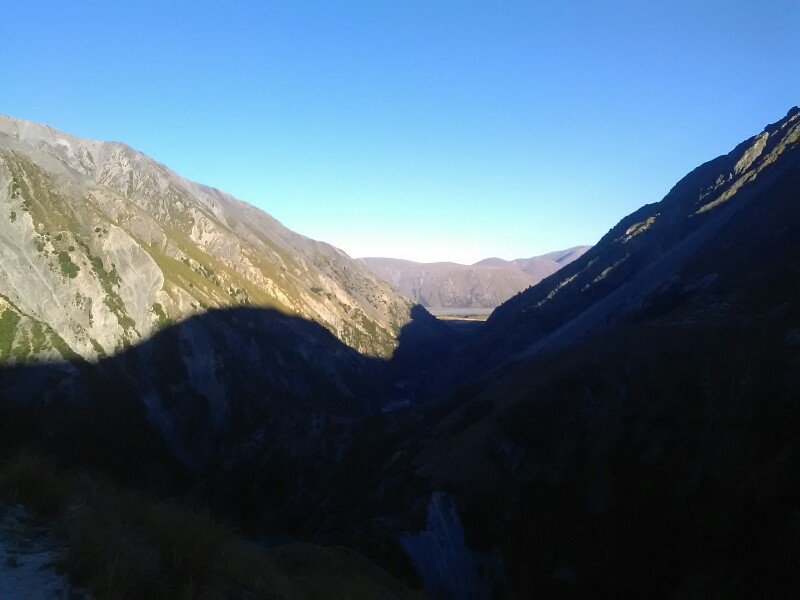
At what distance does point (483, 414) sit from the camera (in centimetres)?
5453

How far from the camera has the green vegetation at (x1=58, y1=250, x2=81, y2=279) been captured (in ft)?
212

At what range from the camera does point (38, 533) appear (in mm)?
9711

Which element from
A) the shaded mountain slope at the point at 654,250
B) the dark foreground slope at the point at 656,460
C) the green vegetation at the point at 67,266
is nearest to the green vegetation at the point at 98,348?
the green vegetation at the point at 67,266

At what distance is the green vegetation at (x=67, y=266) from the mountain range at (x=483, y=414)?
0.24m

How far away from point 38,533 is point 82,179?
102 m

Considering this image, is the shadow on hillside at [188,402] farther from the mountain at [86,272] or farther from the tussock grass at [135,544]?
the tussock grass at [135,544]

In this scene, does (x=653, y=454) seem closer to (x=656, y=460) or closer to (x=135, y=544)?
(x=656, y=460)

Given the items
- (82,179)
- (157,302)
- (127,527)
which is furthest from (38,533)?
(82,179)

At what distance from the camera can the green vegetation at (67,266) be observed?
64.7m

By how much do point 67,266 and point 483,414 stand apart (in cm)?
5460

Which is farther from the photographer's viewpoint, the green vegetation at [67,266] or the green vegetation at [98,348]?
the green vegetation at [67,266]

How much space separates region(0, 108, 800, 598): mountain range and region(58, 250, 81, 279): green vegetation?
0.24m

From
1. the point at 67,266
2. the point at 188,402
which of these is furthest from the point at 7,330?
the point at 188,402

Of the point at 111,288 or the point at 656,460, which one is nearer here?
the point at 656,460
